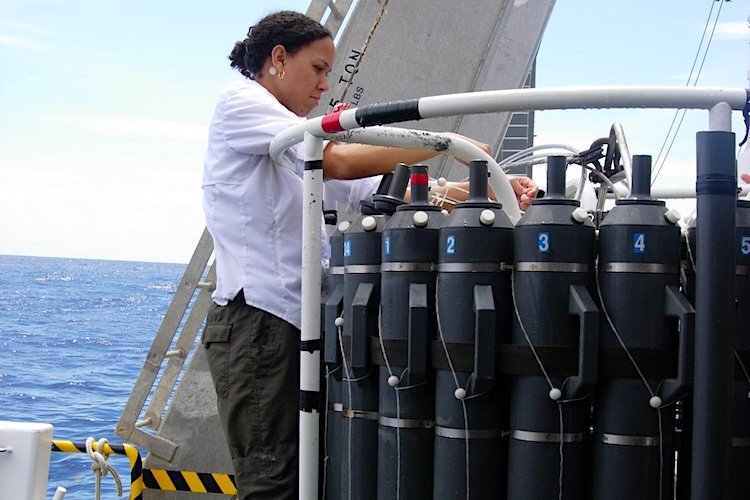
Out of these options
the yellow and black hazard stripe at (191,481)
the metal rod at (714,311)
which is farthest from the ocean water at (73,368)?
the metal rod at (714,311)

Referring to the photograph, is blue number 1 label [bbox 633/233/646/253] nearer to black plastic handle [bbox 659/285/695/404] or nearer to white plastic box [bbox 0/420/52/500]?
black plastic handle [bbox 659/285/695/404]

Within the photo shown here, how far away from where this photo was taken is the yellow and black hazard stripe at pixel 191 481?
172 inches

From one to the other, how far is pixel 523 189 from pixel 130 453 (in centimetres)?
191

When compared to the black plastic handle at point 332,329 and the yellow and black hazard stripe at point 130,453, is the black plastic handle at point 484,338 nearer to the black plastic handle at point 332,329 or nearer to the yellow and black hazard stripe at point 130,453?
the black plastic handle at point 332,329

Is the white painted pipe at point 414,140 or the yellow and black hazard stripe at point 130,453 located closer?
the white painted pipe at point 414,140

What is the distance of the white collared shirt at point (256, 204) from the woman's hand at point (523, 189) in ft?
2.05

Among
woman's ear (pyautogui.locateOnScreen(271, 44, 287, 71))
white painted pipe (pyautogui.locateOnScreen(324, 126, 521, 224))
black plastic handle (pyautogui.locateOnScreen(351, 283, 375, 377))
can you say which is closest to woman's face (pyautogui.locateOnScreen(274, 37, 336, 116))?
woman's ear (pyautogui.locateOnScreen(271, 44, 287, 71))

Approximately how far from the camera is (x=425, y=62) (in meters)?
4.62

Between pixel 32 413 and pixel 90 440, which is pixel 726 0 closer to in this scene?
pixel 32 413

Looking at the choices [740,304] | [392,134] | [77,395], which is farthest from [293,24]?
[77,395]

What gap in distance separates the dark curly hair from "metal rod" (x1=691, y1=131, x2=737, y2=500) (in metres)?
1.54

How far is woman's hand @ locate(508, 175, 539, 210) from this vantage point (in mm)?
2898

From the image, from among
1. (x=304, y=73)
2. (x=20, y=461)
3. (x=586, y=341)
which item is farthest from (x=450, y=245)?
(x=20, y=461)

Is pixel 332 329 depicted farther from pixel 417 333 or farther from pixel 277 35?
pixel 277 35
